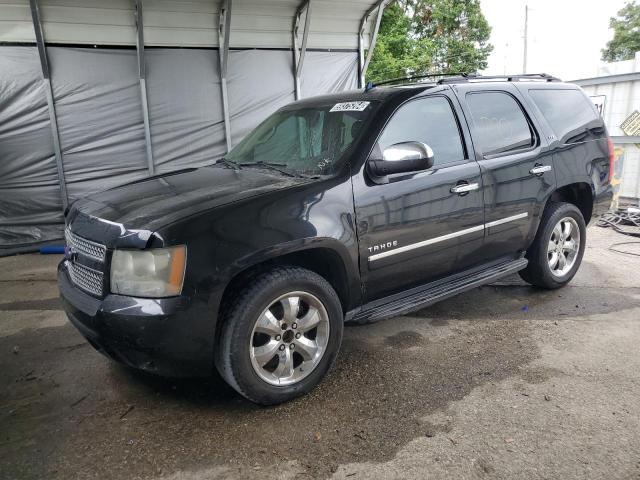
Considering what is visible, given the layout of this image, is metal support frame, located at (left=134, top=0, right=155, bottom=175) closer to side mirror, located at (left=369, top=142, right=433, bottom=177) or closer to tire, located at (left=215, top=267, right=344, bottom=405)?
side mirror, located at (left=369, top=142, right=433, bottom=177)

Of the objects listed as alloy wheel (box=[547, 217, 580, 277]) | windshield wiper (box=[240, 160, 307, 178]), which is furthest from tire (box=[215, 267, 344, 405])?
alloy wheel (box=[547, 217, 580, 277])

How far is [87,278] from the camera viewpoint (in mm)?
2834

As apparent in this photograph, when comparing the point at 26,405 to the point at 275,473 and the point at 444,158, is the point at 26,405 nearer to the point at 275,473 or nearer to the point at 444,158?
the point at 275,473

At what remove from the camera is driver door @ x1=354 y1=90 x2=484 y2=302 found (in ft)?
10.4

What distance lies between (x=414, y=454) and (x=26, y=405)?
2336 mm

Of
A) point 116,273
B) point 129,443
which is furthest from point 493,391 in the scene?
point 116,273

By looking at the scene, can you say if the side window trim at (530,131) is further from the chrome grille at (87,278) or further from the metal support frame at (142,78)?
the metal support frame at (142,78)

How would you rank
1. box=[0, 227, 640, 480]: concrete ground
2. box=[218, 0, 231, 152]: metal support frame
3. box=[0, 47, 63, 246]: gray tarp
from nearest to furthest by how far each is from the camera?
box=[0, 227, 640, 480]: concrete ground < box=[0, 47, 63, 246]: gray tarp < box=[218, 0, 231, 152]: metal support frame

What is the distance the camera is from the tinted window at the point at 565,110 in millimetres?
4383

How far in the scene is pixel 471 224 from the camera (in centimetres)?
369

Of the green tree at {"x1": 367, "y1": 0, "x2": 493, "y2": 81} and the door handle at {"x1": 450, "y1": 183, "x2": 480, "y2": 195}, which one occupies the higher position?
the green tree at {"x1": 367, "y1": 0, "x2": 493, "y2": 81}

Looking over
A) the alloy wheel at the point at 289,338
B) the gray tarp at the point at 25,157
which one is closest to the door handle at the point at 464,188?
the alloy wheel at the point at 289,338

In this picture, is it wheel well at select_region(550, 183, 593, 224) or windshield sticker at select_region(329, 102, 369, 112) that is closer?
windshield sticker at select_region(329, 102, 369, 112)

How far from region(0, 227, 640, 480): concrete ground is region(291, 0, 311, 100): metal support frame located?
17.3ft
